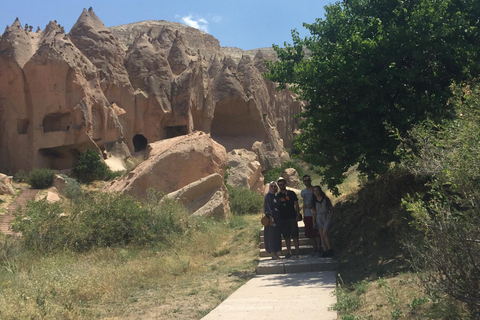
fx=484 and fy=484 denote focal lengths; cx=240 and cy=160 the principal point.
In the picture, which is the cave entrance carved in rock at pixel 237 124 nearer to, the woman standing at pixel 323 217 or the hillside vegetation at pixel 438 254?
the woman standing at pixel 323 217

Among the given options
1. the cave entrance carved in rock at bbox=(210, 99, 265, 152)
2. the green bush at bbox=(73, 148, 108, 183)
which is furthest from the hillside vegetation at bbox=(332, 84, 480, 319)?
the cave entrance carved in rock at bbox=(210, 99, 265, 152)

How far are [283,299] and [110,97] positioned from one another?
27.6 meters

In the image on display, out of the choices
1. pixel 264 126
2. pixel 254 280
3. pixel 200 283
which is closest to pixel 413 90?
pixel 254 280

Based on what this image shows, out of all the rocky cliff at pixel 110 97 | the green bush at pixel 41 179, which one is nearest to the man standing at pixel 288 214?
the green bush at pixel 41 179

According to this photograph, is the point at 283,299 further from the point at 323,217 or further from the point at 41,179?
the point at 41,179

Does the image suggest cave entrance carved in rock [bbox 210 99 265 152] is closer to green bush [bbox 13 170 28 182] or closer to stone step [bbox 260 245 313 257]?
green bush [bbox 13 170 28 182]

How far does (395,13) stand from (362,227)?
4167 mm

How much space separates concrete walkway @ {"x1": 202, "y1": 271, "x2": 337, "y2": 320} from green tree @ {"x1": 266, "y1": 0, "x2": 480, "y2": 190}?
2.42 meters

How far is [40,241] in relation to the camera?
1015 centimetres

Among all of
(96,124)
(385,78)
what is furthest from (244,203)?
(96,124)

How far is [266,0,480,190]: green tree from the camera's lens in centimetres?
831

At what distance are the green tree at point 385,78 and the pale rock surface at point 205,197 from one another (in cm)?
489

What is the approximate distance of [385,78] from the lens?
28.1 ft

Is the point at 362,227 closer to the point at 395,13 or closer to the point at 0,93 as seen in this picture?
the point at 395,13
